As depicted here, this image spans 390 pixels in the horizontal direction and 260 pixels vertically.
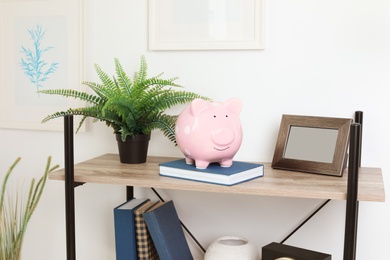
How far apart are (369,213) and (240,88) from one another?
49 centimetres

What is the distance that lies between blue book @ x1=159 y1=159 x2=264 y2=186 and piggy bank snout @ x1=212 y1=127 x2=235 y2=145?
7 cm

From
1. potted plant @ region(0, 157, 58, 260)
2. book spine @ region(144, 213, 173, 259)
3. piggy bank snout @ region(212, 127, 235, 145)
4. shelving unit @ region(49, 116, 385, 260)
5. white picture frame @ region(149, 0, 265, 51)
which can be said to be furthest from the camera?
potted plant @ region(0, 157, 58, 260)

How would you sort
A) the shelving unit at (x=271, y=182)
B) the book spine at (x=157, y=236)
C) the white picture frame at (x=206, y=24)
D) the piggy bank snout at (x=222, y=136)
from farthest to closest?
the white picture frame at (x=206, y=24) < the book spine at (x=157, y=236) < the piggy bank snout at (x=222, y=136) < the shelving unit at (x=271, y=182)

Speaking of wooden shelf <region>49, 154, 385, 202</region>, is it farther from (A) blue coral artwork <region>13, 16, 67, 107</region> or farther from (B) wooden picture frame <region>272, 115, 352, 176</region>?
(A) blue coral artwork <region>13, 16, 67, 107</region>

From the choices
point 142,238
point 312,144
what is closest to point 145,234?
point 142,238

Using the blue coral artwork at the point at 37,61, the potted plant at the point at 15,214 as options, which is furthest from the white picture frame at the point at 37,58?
the potted plant at the point at 15,214

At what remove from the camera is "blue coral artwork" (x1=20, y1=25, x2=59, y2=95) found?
173 centimetres

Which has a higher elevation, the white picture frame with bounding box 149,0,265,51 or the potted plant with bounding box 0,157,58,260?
the white picture frame with bounding box 149,0,265,51

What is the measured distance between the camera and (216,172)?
1.27 meters

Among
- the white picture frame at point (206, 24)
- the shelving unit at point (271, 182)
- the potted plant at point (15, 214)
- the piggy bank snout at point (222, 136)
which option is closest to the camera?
the shelving unit at point (271, 182)

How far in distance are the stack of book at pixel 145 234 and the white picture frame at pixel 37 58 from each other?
0.45 m

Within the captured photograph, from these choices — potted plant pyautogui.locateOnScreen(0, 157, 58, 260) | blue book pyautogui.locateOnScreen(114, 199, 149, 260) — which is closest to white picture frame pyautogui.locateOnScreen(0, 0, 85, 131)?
potted plant pyautogui.locateOnScreen(0, 157, 58, 260)

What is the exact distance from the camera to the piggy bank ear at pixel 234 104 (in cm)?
132

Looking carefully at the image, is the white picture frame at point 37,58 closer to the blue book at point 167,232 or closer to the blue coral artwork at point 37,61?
the blue coral artwork at point 37,61
